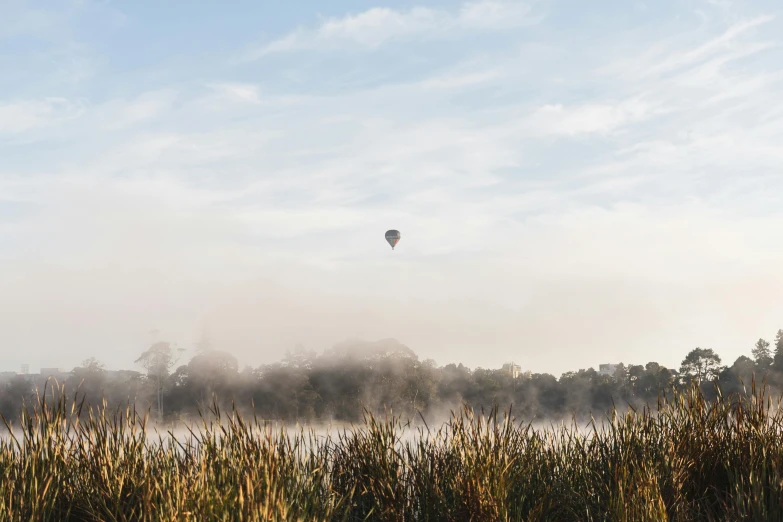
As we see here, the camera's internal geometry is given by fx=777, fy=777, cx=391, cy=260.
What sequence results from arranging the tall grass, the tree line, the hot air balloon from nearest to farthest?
the tall grass, the hot air balloon, the tree line

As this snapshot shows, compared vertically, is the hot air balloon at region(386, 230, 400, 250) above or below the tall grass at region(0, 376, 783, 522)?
above

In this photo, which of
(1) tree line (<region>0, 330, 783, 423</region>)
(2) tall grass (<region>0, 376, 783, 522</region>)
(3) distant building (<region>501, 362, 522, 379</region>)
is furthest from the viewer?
(3) distant building (<region>501, 362, 522, 379</region>)

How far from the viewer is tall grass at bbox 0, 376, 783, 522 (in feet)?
18.0

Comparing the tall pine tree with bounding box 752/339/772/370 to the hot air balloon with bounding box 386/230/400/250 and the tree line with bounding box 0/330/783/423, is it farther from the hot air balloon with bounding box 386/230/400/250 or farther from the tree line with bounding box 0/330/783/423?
the hot air balloon with bounding box 386/230/400/250

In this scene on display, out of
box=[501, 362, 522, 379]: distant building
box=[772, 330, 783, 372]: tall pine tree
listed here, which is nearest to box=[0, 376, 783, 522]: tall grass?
box=[772, 330, 783, 372]: tall pine tree

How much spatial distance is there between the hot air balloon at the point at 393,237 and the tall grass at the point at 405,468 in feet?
139

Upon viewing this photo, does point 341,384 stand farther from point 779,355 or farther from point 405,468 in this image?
point 405,468

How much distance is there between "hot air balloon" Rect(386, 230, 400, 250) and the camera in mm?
50344

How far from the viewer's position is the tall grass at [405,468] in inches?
216

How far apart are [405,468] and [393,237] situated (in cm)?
4376

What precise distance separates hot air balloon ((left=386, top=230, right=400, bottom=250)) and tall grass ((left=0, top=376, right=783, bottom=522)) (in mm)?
42447

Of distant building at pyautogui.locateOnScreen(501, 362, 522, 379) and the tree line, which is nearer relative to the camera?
the tree line

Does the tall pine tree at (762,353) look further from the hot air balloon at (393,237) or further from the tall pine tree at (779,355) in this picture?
the hot air balloon at (393,237)

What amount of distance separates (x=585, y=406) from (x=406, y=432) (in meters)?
70.6
